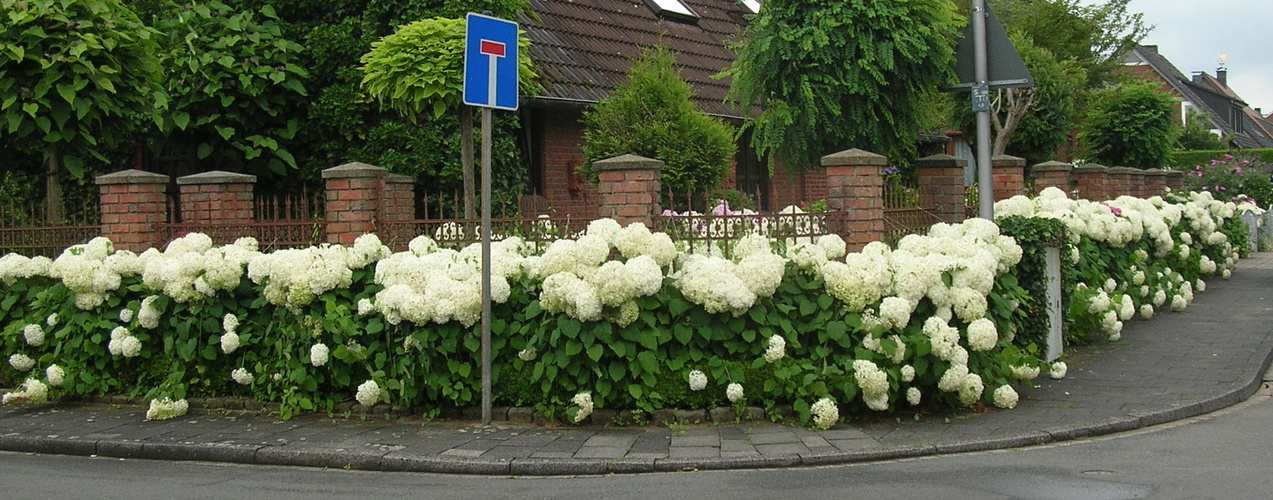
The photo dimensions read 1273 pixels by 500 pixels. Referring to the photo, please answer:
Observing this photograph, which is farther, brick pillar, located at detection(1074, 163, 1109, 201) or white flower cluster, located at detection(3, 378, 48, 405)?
brick pillar, located at detection(1074, 163, 1109, 201)

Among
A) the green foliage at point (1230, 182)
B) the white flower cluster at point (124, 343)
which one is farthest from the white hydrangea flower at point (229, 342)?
the green foliage at point (1230, 182)

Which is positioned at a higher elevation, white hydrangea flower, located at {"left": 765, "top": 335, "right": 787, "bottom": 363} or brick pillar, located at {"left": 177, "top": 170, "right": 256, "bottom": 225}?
brick pillar, located at {"left": 177, "top": 170, "right": 256, "bottom": 225}

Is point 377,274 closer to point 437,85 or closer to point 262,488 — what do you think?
point 262,488

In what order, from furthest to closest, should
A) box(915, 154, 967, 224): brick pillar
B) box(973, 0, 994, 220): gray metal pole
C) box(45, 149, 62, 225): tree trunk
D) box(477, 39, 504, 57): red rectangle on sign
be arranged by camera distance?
1. box(45, 149, 62, 225): tree trunk
2. box(915, 154, 967, 224): brick pillar
3. box(973, 0, 994, 220): gray metal pole
4. box(477, 39, 504, 57): red rectangle on sign

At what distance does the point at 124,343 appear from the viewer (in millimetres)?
9062

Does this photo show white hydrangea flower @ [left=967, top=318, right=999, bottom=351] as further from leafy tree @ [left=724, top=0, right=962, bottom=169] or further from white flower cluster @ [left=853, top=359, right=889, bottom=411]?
leafy tree @ [left=724, top=0, right=962, bottom=169]

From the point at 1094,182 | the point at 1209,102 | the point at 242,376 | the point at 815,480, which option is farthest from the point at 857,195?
the point at 1209,102

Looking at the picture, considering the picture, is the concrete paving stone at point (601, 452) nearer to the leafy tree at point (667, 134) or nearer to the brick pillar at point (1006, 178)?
the brick pillar at point (1006, 178)

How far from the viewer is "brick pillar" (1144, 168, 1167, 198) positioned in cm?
1878

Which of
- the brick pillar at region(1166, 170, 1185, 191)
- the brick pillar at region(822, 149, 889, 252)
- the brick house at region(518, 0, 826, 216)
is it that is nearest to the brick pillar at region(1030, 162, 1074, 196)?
the brick house at region(518, 0, 826, 216)

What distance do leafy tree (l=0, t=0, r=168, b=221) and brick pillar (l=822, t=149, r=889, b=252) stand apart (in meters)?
6.84

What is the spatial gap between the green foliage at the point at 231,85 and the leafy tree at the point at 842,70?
658cm

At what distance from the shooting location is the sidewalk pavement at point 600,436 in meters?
7.33

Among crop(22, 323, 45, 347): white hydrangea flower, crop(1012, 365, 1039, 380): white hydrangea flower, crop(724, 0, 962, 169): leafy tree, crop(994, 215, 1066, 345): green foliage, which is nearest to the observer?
crop(1012, 365, 1039, 380): white hydrangea flower
